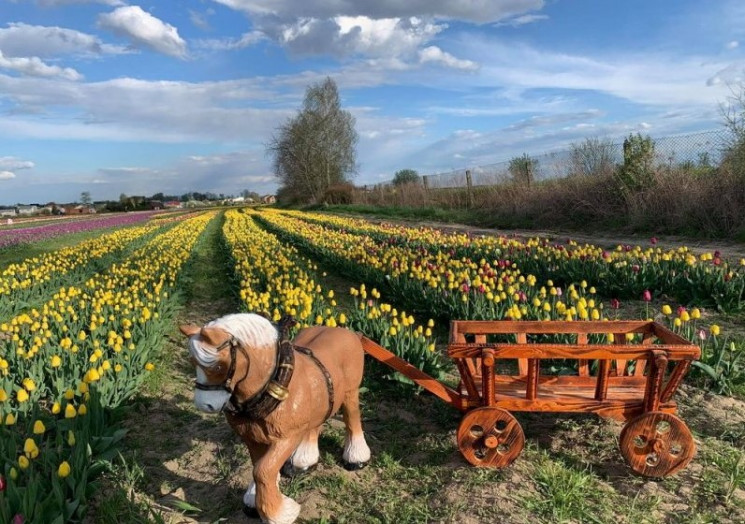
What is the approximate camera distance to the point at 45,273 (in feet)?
28.8

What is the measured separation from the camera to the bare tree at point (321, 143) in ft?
170

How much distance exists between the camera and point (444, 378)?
437cm

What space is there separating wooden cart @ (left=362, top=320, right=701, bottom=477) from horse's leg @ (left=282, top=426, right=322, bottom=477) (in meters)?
0.64

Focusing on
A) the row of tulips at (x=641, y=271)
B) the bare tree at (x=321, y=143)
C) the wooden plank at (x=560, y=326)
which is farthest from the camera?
the bare tree at (x=321, y=143)

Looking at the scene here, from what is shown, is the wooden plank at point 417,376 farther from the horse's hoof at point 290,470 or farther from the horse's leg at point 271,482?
the horse's leg at point 271,482

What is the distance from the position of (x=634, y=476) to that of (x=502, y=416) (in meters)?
0.81

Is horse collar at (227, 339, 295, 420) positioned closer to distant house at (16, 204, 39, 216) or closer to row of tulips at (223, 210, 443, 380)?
row of tulips at (223, 210, 443, 380)

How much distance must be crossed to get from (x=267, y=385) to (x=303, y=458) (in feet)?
3.25

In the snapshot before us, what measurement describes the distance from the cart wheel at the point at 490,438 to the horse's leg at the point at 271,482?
105 cm

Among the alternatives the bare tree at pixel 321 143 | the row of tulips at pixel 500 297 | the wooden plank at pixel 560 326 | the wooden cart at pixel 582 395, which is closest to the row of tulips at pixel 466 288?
the row of tulips at pixel 500 297

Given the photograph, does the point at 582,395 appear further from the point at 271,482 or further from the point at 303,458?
the point at 271,482

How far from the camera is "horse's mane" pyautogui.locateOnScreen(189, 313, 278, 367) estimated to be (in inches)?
78.8

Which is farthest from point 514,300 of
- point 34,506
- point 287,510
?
point 34,506

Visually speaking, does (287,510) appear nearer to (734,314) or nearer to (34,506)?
(34,506)
